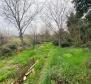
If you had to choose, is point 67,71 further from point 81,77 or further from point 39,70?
point 39,70

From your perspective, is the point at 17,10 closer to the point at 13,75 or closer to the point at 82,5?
the point at 82,5

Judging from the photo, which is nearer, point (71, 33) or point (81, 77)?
point (81, 77)

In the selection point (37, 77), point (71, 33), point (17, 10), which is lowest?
point (37, 77)

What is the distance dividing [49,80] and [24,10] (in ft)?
81.0

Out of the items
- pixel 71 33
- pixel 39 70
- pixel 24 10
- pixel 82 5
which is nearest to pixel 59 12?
pixel 71 33

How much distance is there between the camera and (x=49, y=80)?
28.1 ft

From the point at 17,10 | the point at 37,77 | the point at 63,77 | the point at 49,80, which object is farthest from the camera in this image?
the point at 17,10

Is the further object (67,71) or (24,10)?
(24,10)

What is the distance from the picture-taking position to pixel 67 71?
10148mm

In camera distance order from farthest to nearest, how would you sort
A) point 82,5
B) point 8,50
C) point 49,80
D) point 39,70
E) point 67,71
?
point 8,50 < point 82,5 < point 39,70 < point 67,71 < point 49,80

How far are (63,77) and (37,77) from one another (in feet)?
7.51

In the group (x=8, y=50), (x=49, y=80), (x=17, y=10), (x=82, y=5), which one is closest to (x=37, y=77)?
(x=49, y=80)

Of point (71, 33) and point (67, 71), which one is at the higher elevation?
point (71, 33)

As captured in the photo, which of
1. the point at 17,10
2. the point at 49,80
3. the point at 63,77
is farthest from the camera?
the point at 17,10
